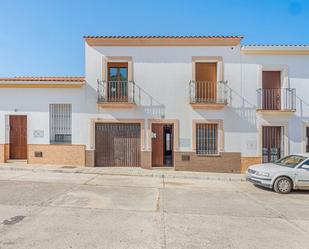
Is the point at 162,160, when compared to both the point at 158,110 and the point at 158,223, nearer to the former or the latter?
the point at 158,110

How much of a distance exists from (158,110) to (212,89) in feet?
9.98

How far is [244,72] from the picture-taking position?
1280cm

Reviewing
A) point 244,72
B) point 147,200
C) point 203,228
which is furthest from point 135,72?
point 203,228

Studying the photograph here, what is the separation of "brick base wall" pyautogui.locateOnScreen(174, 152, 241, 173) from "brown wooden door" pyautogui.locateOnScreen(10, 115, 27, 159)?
848 cm

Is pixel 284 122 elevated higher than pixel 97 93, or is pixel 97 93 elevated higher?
pixel 97 93

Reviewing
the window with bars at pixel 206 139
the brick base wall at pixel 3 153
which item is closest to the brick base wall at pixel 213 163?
the window with bars at pixel 206 139

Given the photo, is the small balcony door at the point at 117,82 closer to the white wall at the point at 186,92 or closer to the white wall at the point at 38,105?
the white wall at the point at 186,92

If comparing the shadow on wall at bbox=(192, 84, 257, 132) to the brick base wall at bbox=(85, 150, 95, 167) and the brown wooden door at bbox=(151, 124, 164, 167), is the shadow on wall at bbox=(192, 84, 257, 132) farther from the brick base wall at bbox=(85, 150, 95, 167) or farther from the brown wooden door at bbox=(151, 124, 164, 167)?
the brick base wall at bbox=(85, 150, 95, 167)

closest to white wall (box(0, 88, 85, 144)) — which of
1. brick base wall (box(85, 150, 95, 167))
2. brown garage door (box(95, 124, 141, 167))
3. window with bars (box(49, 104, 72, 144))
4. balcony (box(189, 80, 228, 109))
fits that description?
Result: window with bars (box(49, 104, 72, 144))

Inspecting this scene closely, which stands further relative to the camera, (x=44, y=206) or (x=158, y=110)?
(x=158, y=110)

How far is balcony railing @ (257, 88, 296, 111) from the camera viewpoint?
12.7m

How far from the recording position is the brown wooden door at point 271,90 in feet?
42.3

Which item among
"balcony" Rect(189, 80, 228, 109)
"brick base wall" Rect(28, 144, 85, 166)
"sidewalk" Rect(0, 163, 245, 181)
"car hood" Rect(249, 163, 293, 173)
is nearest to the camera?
"car hood" Rect(249, 163, 293, 173)

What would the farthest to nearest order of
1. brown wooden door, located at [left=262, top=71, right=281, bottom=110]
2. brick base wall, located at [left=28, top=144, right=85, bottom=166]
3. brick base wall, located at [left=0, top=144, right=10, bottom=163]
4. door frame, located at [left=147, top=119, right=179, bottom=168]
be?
brick base wall, located at [left=0, top=144, right=10, bottom=163], brick base wall, located at [left=28, top=144, right=85, bottom=166], brown wooden door, located at [left=262, top=71, right=281, bottom=110], door frame, located at [left=147, top=119, right=179, bottom=168]
